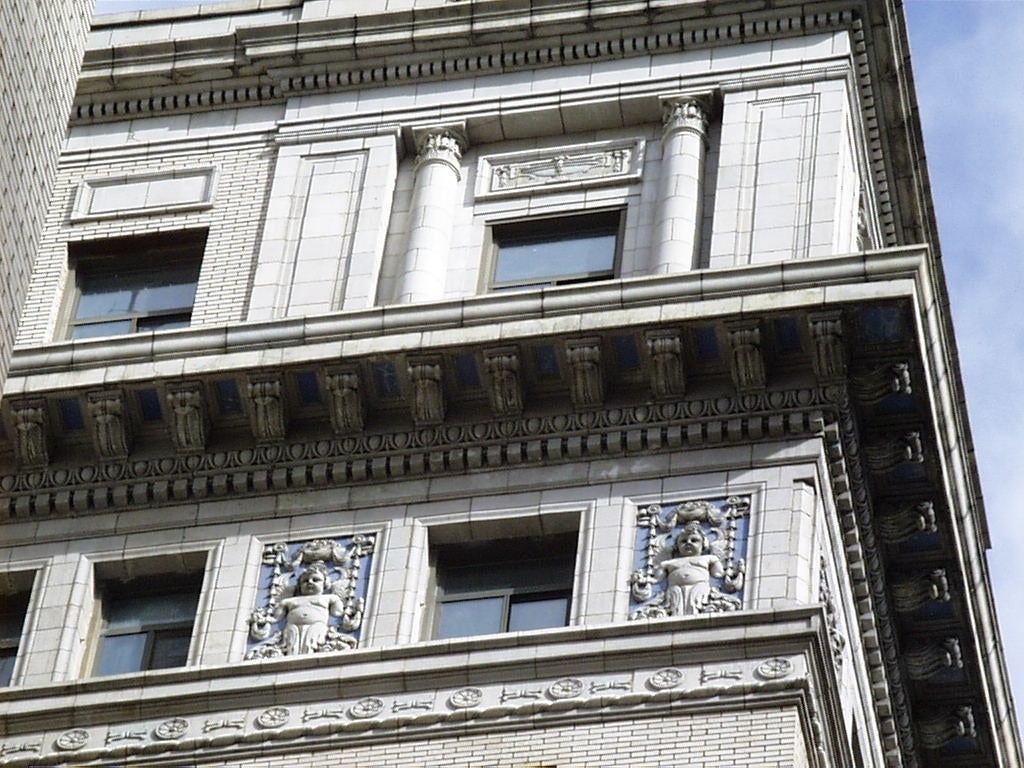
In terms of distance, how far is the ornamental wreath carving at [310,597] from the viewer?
3061 centimetres

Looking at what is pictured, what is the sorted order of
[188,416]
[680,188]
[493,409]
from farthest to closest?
[680,188] → [188,416] → [493,409]

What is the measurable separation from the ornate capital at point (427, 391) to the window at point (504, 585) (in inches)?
55.9

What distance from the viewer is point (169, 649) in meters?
31.6

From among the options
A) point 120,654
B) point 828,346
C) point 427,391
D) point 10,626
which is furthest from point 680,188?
point 10,626

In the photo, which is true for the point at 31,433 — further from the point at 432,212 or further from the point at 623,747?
the point at 623,747

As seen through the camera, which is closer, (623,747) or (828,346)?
(623,747)

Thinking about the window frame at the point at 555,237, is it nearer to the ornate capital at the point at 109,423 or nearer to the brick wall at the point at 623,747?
the ornate capital at the point at 109,423

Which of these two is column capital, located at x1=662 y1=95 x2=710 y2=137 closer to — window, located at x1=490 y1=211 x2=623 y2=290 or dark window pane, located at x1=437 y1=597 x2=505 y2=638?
window, located at x1=490 y1=211 x2=623 y2=290

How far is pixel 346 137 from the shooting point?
3625 cm

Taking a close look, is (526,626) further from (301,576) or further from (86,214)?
(86,214)

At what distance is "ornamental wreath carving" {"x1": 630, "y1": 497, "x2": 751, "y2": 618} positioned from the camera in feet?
98.0

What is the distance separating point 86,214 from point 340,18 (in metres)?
3.83

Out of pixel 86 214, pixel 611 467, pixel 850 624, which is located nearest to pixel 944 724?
pixel 850 624

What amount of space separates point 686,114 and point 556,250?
88.4 inches
